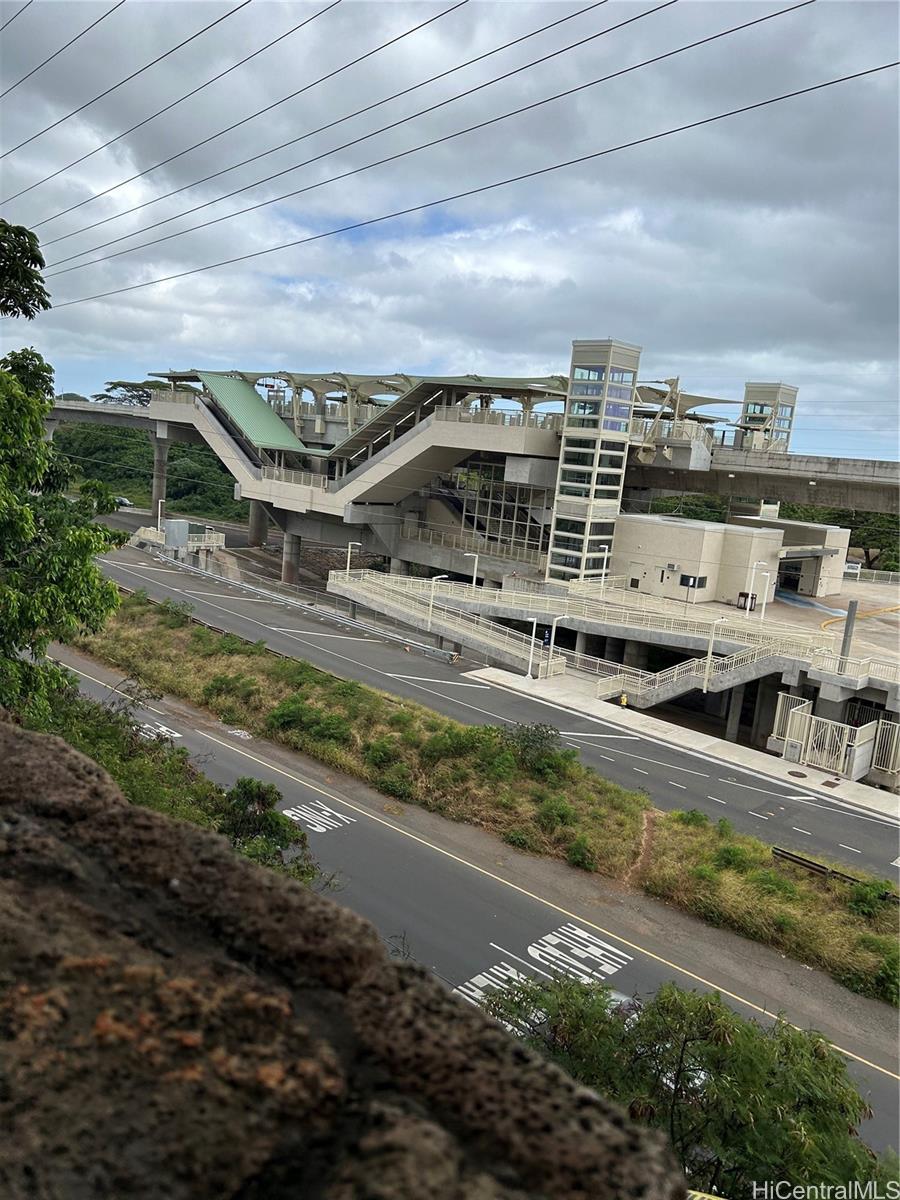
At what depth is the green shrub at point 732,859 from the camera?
18312 mm

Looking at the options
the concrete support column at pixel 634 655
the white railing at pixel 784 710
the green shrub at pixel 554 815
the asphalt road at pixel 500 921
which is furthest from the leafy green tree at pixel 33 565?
the concrete support column at pixel 634 655

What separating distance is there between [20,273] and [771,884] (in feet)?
61.7

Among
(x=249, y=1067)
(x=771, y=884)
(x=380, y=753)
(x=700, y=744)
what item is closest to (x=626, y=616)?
(x=700, y=744)

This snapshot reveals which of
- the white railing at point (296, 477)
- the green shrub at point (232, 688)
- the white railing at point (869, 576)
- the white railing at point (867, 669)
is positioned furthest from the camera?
the white railing at point (869, 576)

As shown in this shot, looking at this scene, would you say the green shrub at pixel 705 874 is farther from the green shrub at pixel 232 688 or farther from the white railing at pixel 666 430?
the white railing at pixel 666 430

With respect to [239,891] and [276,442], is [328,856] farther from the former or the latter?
[276,442]

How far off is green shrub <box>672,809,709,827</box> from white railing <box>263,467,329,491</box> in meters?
34.1

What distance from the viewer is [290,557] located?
2132 inches

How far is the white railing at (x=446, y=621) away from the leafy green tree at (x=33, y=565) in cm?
2252

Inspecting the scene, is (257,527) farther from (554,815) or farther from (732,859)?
(732,859)

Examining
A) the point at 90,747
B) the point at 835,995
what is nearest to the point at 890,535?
the point at 835,995

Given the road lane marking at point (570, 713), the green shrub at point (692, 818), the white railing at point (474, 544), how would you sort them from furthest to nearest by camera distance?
the white railing at point (474, 544)
the road lane marking at point (570, 713)
the green shrub at point (692, 818)

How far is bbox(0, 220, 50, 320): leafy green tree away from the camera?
44.5 ft

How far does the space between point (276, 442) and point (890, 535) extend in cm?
4813
